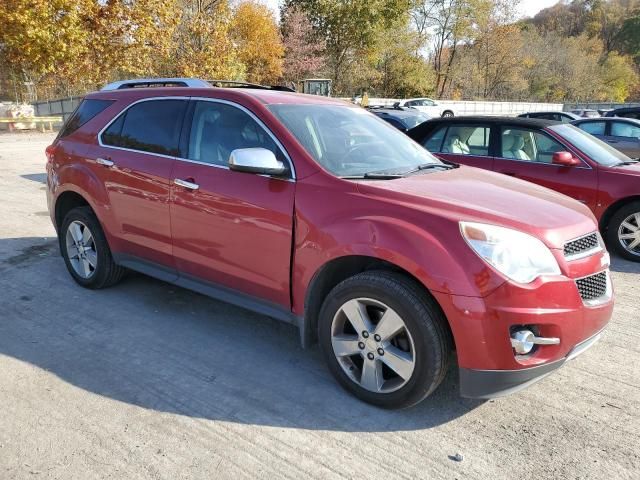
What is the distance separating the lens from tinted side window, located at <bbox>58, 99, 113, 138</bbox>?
4.59 m

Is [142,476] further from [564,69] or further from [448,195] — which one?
[564,69]

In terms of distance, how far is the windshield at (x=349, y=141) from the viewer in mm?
3367

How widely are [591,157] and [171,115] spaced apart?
5004mm

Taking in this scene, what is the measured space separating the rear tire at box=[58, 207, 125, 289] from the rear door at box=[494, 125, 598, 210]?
15.8ft

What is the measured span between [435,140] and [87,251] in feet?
15.7

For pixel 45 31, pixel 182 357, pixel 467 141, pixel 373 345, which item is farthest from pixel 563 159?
pixel 45 31

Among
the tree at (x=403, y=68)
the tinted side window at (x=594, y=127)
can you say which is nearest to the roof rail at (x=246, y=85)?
the tinted side window at (x=594, y=127)

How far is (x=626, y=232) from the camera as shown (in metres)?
6.06

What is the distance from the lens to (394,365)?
2836mm

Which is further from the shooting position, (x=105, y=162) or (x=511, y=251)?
(x=105, y=162)

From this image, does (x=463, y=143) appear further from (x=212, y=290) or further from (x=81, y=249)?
(x=81, y=249)

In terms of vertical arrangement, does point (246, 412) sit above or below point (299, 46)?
below

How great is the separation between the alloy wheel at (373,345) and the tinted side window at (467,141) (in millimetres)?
4611

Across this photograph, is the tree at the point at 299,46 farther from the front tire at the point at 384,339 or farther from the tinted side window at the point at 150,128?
the front tire at the point at 384,339
